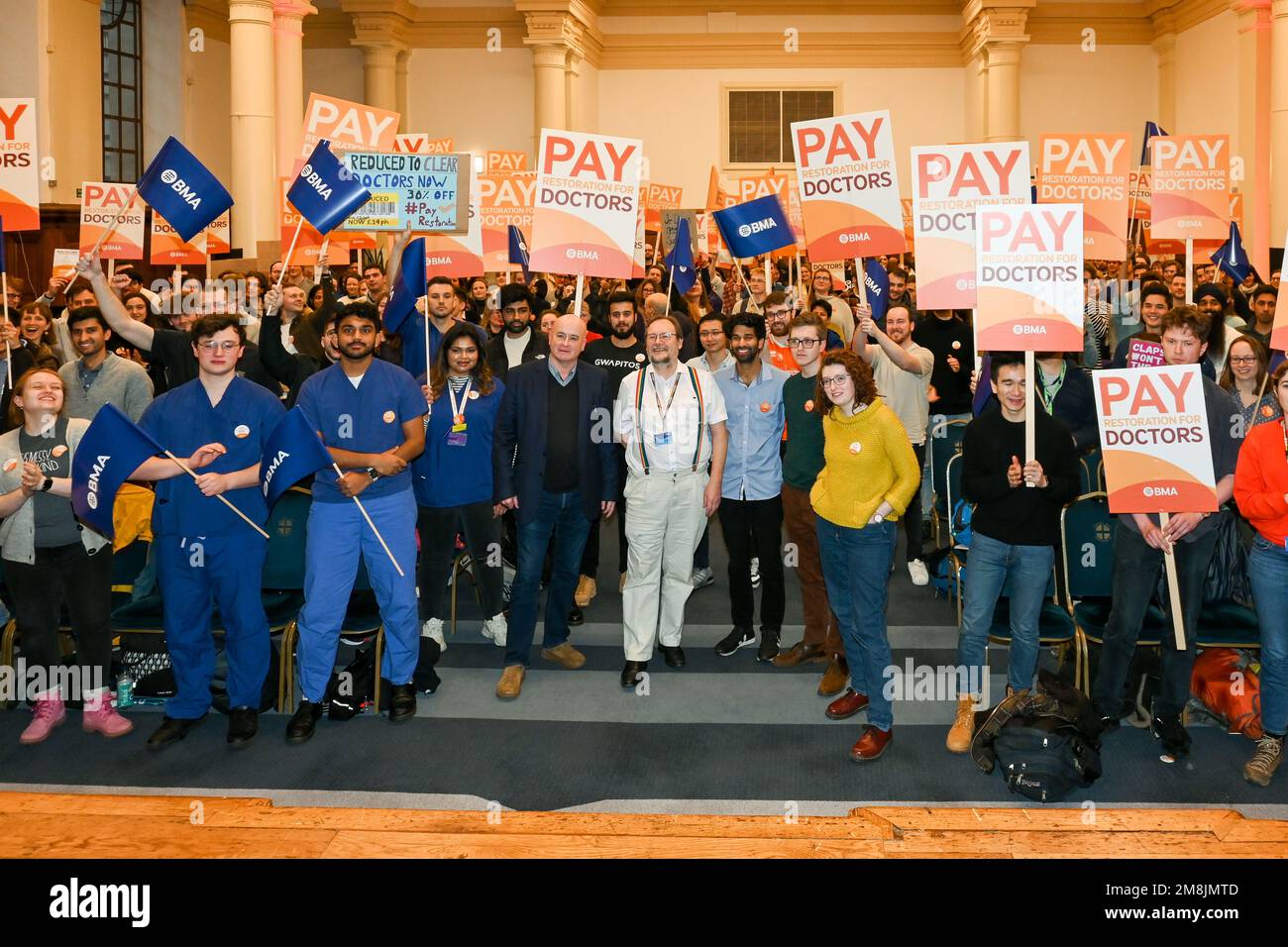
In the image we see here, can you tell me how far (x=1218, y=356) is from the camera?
743 centimetres

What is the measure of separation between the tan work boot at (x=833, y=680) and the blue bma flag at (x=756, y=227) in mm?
3958

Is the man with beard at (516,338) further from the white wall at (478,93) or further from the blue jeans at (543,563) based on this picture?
the white wall at (478,93)

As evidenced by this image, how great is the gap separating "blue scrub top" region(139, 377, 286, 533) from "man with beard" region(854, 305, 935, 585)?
12.6ft

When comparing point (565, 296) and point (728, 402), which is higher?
point (565, 296)

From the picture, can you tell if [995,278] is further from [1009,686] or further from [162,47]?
[162,47]

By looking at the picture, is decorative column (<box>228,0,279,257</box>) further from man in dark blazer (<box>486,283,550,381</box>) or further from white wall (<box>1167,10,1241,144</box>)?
white wall (<box>1167,10,1241,144</box>)

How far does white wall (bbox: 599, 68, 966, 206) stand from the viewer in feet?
92.6

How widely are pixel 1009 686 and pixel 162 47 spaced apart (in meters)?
20.6

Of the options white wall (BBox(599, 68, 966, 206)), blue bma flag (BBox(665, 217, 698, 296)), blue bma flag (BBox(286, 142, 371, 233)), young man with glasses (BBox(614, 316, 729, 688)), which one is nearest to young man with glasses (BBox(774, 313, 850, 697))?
young man with glasses (BBox(614, 316, 729, 688))

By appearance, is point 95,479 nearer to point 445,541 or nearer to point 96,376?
point 96,376

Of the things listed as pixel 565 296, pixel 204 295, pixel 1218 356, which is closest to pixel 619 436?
pixel 1218 356

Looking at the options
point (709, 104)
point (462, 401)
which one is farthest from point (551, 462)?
point (709, 104)

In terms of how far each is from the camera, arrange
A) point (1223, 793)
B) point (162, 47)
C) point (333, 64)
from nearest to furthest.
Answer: point (1223, 793) → point (162, 47) → point (333, 64)

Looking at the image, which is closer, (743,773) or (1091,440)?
(743,773)
